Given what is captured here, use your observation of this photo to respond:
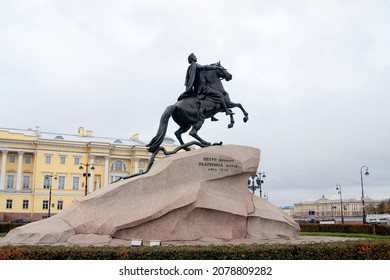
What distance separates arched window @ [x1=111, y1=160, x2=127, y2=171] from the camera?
70750 mm

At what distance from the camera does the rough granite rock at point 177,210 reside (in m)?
11.9

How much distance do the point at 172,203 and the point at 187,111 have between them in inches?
150

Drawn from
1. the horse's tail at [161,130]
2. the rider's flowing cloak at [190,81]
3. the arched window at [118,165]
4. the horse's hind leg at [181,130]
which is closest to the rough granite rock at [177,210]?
the horse's tail at [161,130]

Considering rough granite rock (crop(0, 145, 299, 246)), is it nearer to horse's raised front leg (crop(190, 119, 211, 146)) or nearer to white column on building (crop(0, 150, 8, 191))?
horse's raised front leg (crop(190, 119, 211, 146))

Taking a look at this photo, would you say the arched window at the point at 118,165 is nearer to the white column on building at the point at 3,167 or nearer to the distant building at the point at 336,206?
the white column on building at the point at 3,167

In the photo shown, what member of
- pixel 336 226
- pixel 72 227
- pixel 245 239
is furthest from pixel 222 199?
pixel 336 226

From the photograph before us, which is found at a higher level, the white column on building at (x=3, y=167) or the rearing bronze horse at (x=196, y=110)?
the white column on building at (x=3, y=167)

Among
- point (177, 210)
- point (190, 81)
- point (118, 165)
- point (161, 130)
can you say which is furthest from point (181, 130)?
point (118, 165)

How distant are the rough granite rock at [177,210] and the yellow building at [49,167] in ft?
163

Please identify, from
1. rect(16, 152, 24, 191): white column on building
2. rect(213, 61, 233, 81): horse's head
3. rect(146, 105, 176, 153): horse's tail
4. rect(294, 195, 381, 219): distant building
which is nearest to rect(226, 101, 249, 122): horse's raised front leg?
rect(213, 61, 233, 81): horse's head

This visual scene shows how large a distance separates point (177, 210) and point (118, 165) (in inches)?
2366

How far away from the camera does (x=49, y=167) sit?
214 feet

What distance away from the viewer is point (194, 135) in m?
14.8

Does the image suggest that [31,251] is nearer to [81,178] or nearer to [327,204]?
[81,178]
